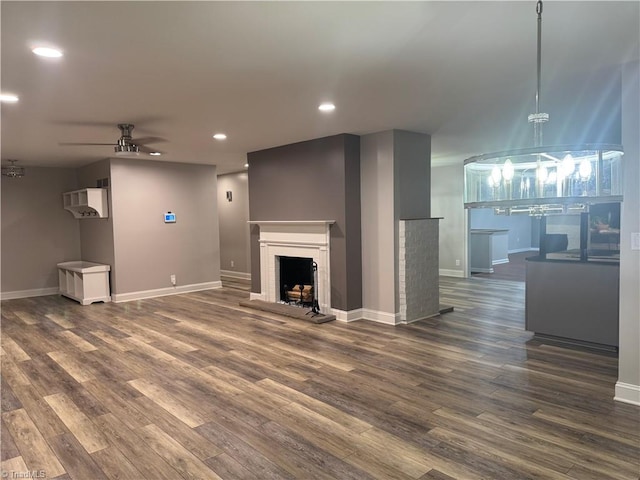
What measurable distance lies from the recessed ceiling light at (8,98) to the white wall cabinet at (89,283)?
3.83 metres

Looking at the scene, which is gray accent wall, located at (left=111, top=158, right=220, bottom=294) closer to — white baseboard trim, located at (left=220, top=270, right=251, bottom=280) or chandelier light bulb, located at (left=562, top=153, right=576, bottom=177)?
white baseboard trim, located at (left=220, top=270, right=251, bottom=280)

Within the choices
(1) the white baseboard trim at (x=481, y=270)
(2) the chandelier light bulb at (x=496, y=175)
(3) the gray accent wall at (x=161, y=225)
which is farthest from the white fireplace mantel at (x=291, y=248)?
(1) the white baseboard trim at (x=481, y=270)

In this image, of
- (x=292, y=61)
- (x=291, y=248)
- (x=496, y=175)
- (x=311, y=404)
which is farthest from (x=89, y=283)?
(x=496, y=175)

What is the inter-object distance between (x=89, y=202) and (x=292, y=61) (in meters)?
5.61

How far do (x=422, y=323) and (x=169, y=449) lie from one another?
3605 millimetres

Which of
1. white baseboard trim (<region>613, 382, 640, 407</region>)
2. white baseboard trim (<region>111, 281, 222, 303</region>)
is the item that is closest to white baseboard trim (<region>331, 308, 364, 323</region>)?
white baseboard trim (<region>613, 382, 640, 407</region>)

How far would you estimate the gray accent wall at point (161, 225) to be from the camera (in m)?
7.17

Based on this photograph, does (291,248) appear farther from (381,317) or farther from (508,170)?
(508,170)

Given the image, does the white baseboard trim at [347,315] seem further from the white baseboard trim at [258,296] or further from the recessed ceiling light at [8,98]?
the recessed ceiling light at [8,98]

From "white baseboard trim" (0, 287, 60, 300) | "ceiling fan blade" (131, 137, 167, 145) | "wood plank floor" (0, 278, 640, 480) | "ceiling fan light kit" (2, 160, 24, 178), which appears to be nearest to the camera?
"wood plank floor" (0, 278, 640, 480)

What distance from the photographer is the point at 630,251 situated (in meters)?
3.01

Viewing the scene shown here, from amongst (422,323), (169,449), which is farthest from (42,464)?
(422,323)

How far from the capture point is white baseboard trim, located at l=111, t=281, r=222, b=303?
718 centimetres

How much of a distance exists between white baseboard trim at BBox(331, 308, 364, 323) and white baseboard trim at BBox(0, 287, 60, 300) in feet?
19.2
